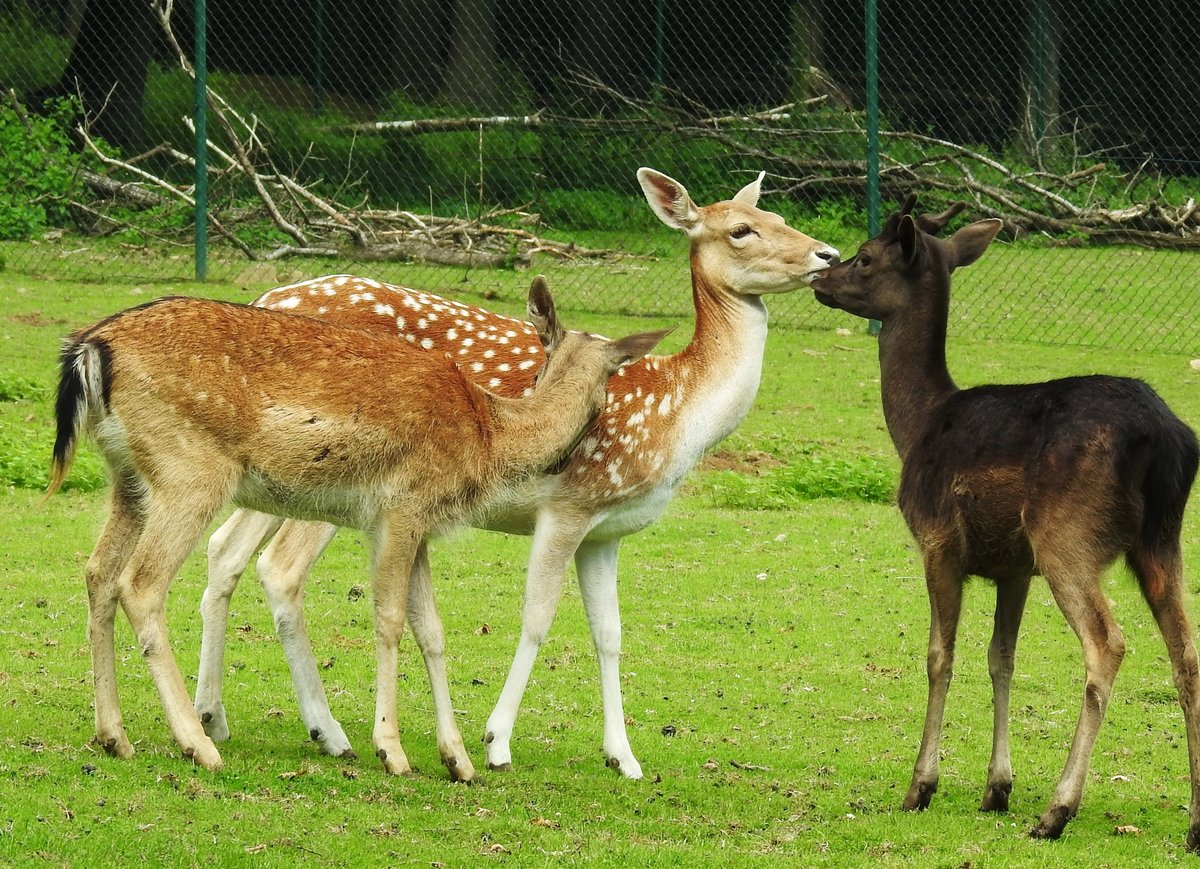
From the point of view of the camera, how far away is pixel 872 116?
16.1 meters

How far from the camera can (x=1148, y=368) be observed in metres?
15.3

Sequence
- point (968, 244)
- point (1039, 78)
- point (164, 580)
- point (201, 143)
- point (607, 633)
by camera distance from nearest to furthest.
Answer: point (164, 580), point (607, 633), point (968, 244), point (201, 143), point (1039, 78)

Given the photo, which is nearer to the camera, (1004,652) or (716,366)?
(1004,652)

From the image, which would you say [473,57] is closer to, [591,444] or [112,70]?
[112,70]

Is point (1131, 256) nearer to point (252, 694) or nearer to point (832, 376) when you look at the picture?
point (832, 376)

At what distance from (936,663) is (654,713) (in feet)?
5.96

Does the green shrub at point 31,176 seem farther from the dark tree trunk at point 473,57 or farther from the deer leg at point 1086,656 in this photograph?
the deer leg at point 1086,656

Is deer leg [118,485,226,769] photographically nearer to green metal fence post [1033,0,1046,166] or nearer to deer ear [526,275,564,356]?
deer ear [526,275,564,356]

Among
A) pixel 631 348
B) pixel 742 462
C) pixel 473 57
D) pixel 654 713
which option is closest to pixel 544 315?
pixel 631 348

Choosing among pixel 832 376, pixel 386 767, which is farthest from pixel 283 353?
pixel 832 376

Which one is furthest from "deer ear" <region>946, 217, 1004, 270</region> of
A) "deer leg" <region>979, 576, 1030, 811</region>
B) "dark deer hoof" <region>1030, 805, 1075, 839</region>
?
"dark deer hoof" <region>1030, 805, 1075, 839</region>

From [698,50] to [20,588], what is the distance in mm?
14505

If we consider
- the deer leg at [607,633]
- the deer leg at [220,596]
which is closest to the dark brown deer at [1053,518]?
the deer leg at [607,633]

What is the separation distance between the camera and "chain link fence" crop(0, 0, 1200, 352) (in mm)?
17312
